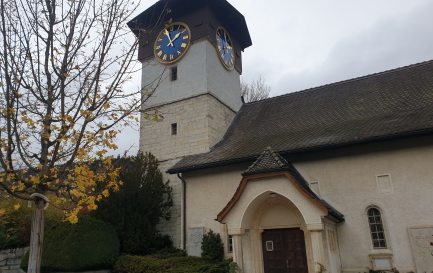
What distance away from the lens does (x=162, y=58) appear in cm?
1897

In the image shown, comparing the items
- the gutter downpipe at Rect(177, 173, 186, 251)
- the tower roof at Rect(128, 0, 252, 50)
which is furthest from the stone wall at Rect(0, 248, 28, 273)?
the tower roof at Rect(128, 0, 252, 50)

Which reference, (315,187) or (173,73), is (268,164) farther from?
(173,73)

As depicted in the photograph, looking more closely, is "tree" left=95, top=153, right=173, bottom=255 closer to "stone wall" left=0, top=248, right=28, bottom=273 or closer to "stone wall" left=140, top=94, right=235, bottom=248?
"stone wall" left=140, top=94, right=235, bottom=248

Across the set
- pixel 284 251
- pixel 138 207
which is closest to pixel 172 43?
pixel 138 207

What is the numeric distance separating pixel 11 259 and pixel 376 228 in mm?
12314

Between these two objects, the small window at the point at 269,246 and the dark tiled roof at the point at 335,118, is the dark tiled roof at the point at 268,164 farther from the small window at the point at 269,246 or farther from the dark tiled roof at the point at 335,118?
the small window at the point at 269,246

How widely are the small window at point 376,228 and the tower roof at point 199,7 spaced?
1267 centimetres

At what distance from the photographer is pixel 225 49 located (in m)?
20.0

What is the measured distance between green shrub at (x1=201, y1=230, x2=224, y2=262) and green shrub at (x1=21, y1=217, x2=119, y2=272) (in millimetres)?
3076

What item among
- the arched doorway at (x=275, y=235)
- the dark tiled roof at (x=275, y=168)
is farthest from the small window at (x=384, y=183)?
the arched doorway at (x=275, y=235)

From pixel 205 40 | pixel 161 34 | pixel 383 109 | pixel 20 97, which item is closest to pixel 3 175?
pixel 20 97

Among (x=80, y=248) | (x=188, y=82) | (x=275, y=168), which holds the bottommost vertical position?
(x=80, y=248)

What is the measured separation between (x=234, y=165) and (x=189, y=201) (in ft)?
7.83

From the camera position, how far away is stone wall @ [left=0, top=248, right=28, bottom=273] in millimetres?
12703
